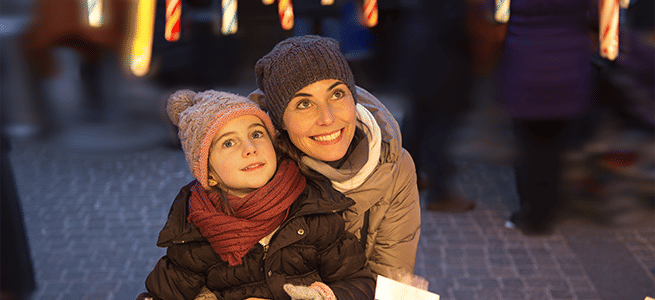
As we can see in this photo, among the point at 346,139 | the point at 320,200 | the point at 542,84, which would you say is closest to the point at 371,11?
the point at 346,139

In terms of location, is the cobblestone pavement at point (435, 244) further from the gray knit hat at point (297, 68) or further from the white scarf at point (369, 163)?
the gray knit hat at point (297, 68)

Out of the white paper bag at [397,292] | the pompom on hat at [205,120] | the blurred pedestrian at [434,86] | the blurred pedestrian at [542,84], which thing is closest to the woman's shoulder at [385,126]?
the pompom on hat at [205,120]

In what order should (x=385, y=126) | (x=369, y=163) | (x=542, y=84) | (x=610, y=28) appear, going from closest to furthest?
(x=369, y=163) → (x=385, y=126) → (x=610, y=28) → (x=542, y=84)

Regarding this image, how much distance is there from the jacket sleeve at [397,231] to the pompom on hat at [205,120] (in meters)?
0.60

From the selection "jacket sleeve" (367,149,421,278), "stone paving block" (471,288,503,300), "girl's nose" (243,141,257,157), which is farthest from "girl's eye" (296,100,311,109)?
"stone paving block" (471,288,503,300)

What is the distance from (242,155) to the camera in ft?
6.13

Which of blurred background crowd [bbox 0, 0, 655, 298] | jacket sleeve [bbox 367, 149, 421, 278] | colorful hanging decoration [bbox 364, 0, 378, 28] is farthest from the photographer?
blurred background crowd [bbox 0, 0, 655, 298]

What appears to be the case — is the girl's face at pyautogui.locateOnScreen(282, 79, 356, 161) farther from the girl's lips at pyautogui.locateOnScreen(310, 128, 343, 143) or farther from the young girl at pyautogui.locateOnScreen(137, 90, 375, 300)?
the young girl at pyautogui.locateOnScreen(137, 90, 375, 300)

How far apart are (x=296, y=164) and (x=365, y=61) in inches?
191

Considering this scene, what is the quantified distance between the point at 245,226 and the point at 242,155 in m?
0.26

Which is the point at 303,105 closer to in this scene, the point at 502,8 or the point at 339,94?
the point at 339,94

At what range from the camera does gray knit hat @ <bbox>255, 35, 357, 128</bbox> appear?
6.32ft

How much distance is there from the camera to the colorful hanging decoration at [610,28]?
2734 millimetres

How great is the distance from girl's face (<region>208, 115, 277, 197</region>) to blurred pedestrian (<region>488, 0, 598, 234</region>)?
2.34 metres
